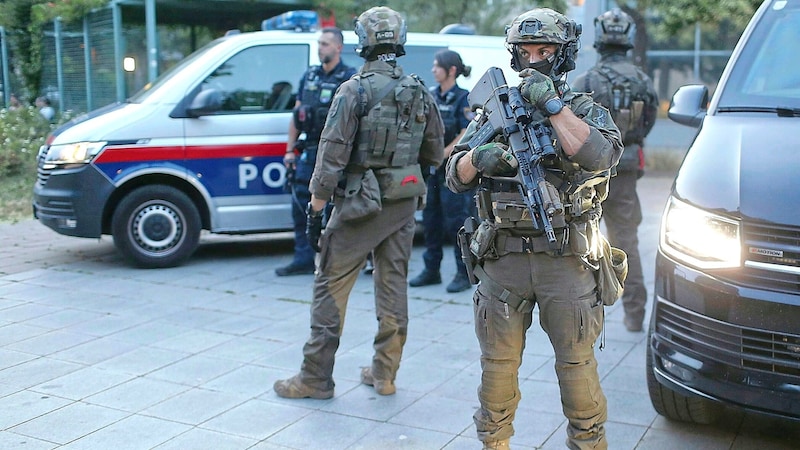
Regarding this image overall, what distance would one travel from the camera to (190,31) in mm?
13430

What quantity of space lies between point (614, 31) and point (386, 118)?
2034 mm

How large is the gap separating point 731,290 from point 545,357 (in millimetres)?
1987

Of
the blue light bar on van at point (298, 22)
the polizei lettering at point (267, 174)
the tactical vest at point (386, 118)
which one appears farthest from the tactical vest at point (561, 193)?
the blue light bar on van at point (298, 22)

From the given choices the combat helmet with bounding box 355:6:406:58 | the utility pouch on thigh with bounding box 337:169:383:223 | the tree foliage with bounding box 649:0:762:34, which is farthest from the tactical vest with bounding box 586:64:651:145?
the tree foliage with bounding box 649:0:762:34

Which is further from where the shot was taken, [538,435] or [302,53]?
[302,53]

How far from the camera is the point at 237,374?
5.08m

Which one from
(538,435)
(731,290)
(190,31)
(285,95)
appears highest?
(190,31)

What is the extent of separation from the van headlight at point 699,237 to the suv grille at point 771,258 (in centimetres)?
5

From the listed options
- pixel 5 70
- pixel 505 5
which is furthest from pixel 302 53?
pixel 505 5

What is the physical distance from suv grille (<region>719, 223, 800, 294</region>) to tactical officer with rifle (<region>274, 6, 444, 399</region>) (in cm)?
176

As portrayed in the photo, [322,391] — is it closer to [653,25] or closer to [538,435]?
[538,435]

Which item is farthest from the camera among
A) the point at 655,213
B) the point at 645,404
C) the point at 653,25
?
the point at 653,25

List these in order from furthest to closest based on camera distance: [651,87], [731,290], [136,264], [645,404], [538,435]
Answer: [136,264]
[651,87]
[645,404]
[538,435]
[731,290]

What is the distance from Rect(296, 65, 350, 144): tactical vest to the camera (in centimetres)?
688
